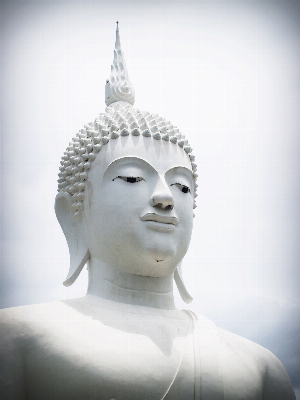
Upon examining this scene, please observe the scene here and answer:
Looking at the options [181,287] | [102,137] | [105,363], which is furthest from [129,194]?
[105,363]

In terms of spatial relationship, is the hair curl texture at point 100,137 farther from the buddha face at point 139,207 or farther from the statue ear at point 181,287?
the statue ear at point 181,287

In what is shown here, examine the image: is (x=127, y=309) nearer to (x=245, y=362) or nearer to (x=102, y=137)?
(x=245, y=362)

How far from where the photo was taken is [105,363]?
410 centimetres

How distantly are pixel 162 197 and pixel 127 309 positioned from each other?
45.0 inches

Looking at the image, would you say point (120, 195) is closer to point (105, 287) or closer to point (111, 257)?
point (111, 257)

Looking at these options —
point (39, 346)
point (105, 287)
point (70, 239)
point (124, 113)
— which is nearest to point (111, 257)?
point (105, 287)

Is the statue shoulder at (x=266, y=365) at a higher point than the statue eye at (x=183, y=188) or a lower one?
lower

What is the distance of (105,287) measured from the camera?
5012mm

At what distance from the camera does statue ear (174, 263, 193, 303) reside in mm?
5656

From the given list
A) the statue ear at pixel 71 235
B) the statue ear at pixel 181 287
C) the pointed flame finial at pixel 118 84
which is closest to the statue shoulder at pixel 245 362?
the statue ear at pixel 181 287

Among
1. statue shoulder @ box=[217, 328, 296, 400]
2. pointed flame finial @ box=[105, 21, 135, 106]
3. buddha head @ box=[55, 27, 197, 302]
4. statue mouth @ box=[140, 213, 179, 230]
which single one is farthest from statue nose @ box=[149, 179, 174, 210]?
pointed flame finial @ box=[105, 21, 135, 106]

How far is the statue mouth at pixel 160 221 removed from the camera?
480 centimetres

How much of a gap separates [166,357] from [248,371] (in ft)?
2.80

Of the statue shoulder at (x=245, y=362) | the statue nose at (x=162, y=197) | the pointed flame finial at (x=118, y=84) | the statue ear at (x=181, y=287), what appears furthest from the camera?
the pointed flame finial at (x=118, y=84)
